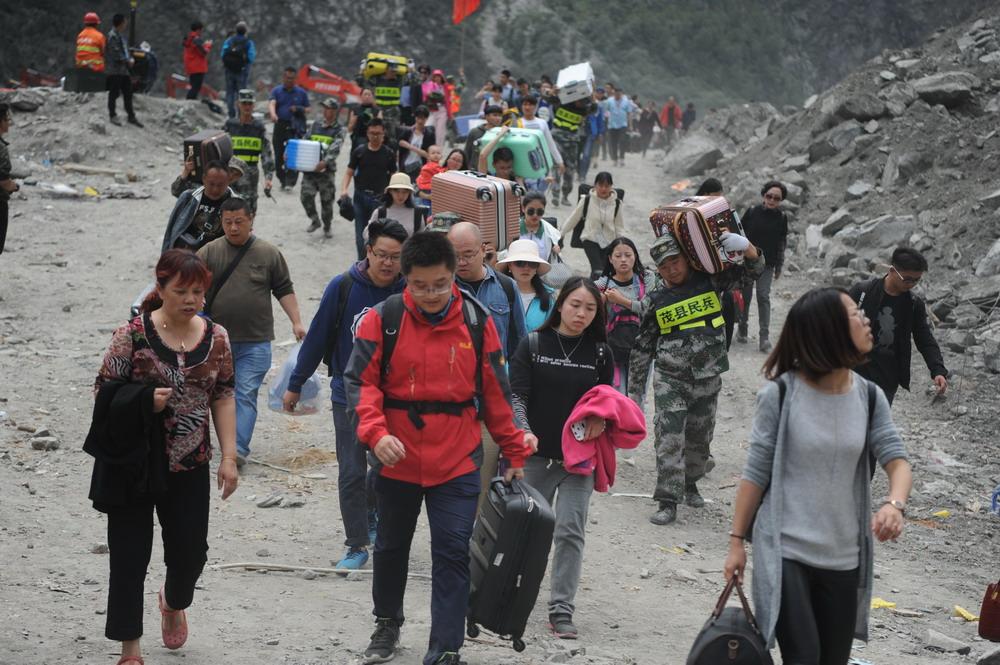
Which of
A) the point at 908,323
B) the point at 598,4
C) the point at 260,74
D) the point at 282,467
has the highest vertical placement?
the point at 598,4

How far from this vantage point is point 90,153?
68.7 ft

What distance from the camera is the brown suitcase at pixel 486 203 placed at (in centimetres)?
848

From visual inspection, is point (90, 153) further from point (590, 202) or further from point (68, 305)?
point (590, 202)

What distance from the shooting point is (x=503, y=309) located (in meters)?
6.19

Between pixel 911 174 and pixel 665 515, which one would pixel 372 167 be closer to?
pixel 665 515

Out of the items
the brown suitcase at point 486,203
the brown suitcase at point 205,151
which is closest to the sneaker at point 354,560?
the brown suitcase at point 486,203

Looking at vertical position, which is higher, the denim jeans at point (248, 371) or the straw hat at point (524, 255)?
the straw hat at point (524, 255)

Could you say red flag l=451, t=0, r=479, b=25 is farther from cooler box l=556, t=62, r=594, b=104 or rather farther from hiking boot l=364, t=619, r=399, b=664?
hiking boot l=364, t=619, r=399, b=664

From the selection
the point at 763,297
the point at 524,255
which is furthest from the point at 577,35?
the point at 524,255

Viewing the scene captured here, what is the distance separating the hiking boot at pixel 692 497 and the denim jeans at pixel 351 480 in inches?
114

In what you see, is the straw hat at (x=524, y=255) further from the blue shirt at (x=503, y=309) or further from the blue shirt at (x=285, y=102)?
the blue shirt at (x=285, y=102)

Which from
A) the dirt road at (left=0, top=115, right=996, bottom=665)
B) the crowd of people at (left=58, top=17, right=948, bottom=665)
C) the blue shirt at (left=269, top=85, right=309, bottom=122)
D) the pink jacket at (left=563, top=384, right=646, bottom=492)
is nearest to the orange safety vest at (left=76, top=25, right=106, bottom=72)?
the blue shirt at (left=269, top=85, right=309, bottom=122)

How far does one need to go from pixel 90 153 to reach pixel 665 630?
685 inches

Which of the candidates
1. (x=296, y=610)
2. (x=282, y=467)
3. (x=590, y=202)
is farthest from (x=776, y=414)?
(x=590, y=202)
